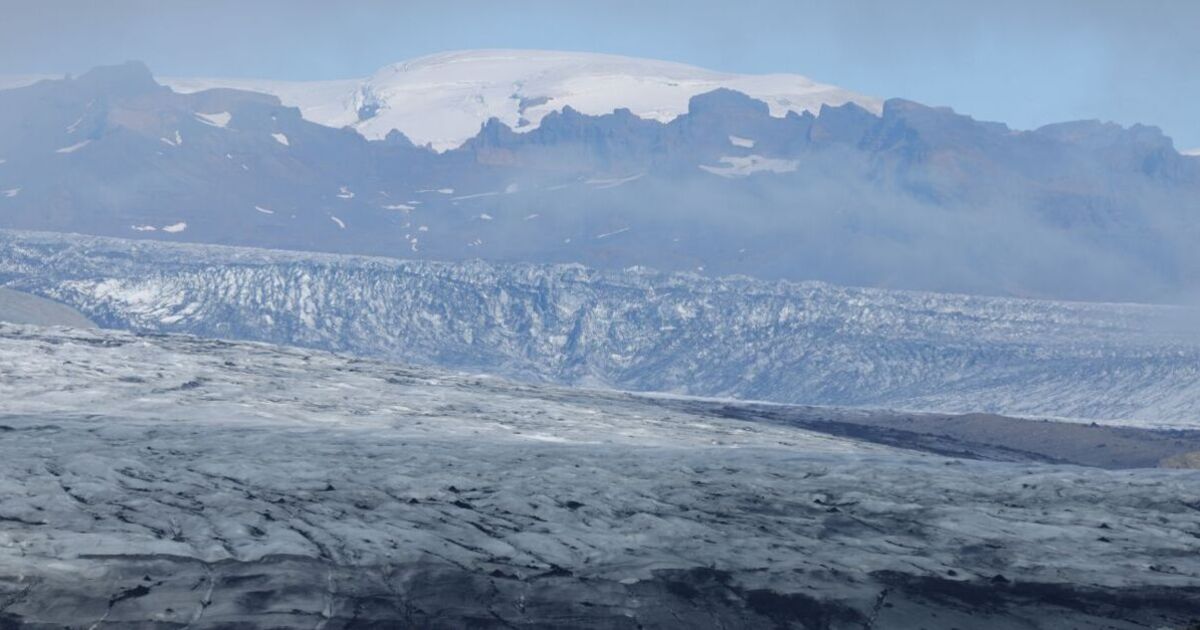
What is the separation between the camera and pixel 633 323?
137 meters

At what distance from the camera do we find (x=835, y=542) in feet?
96.2

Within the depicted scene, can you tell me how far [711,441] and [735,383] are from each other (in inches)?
3305

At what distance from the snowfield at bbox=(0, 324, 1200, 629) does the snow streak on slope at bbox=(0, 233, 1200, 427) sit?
7527 centimetres

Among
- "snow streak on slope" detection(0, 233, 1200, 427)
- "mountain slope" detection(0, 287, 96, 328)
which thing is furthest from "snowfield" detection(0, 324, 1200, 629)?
"snow streak on slope" detection(0, 233, 1200, 427)

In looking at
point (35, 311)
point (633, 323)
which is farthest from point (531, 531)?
point (633, 323)

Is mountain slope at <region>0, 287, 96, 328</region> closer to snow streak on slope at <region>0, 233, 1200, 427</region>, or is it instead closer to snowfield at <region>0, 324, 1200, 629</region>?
snow streak on slope at <region>0, 233, 1200, 427</region>

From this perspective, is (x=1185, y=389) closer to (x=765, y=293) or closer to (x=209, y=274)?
(x=765, y=293)

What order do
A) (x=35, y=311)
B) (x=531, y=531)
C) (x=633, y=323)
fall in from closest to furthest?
(x=531, y=531) → (x=35, y=311) → (x=633, y=323)

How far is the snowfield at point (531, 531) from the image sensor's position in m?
24.9

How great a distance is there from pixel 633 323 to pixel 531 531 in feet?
354

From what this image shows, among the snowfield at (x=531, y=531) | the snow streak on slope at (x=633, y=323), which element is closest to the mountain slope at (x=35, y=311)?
the snow streak on slope at (x=633, y=323)

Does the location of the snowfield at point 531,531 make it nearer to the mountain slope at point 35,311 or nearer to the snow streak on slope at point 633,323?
the mountain slope at point 35,311

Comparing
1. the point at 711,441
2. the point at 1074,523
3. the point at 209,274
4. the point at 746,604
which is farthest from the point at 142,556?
the point at 209,274

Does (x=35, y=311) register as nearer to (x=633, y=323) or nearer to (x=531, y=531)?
(x=633, y=323)
